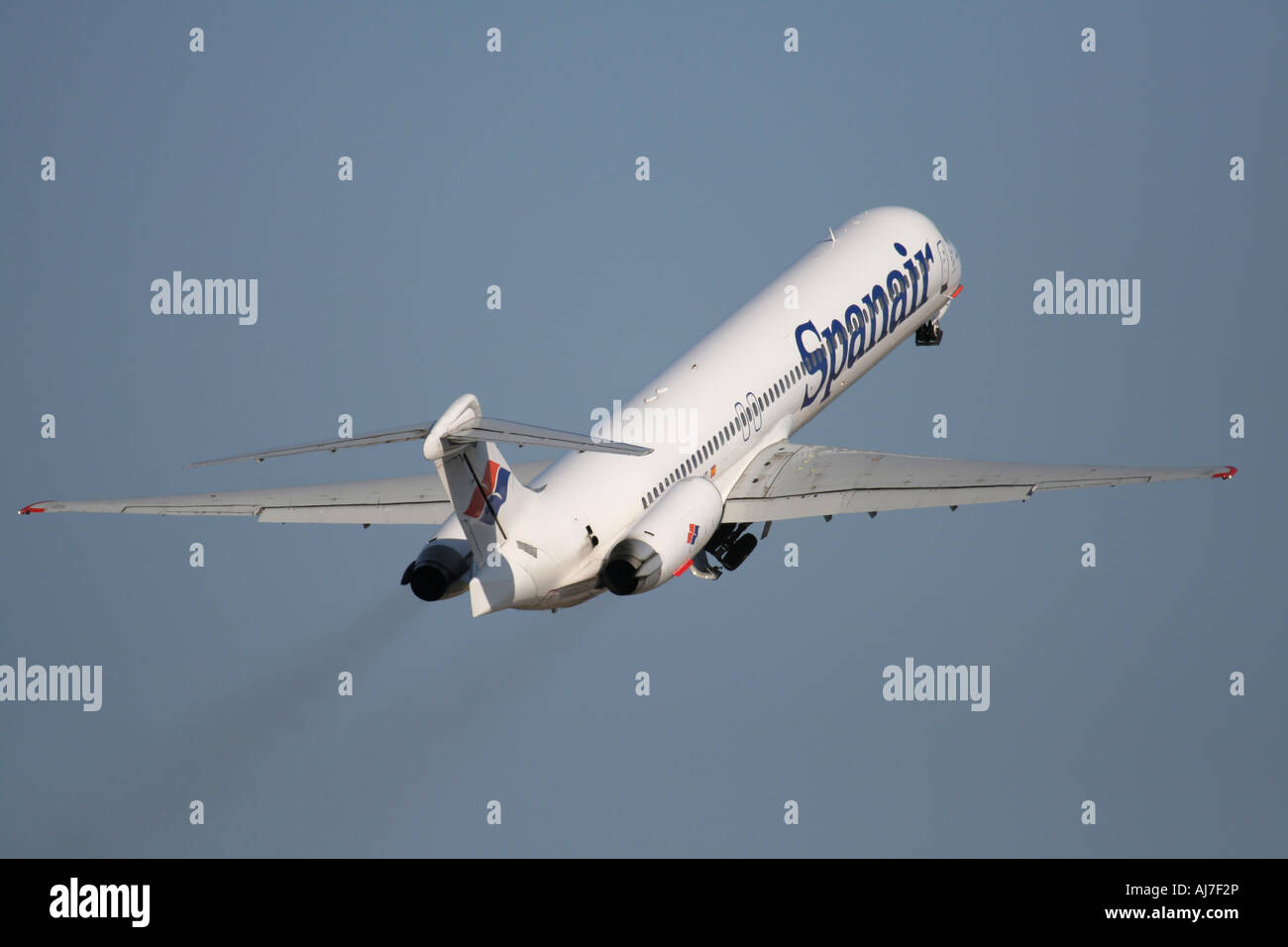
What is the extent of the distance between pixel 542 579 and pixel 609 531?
1928 mm

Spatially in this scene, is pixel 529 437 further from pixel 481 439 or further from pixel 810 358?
pixel 810 358

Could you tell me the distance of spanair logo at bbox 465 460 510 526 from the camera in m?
Result: 41.2

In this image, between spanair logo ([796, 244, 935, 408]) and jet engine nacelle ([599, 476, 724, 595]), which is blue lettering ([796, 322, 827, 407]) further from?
jet engine nacelle ([599, 476, 724, 595])

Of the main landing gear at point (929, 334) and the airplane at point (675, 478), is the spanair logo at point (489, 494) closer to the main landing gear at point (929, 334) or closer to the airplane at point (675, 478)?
the airplane at point (675, 478)

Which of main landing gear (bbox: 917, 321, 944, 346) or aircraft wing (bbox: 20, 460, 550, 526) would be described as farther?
main landing gear (bbox: 917, 321, 944, 346)

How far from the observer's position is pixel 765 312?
5200cm

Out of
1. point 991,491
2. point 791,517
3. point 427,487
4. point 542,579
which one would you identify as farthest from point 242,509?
point 991,491

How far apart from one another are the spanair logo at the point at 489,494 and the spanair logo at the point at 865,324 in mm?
11741

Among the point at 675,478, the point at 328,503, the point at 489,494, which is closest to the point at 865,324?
the point at 675,478

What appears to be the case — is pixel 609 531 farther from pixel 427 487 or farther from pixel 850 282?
pixel 850 282

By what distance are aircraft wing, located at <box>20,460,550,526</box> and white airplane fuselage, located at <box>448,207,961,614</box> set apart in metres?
3.08

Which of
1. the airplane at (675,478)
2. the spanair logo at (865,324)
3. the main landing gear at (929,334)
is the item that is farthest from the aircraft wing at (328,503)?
the main landing gear at (929,334)

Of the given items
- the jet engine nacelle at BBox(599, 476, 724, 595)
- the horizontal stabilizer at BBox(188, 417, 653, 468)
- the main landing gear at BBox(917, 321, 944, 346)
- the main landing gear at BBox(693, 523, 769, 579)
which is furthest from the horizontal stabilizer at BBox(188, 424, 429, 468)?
the main landing gear at BBox(917, 321, 944, 346)

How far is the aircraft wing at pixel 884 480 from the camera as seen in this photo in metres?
→ 43.8
